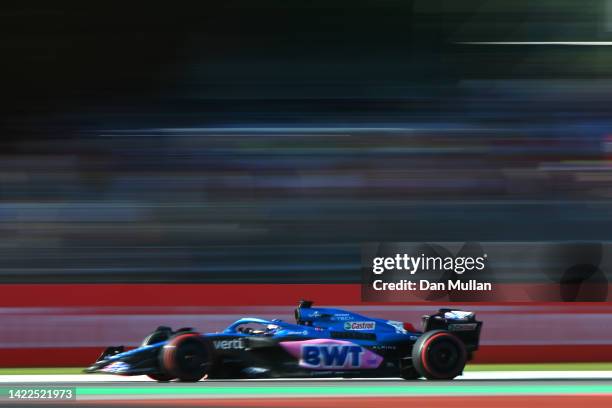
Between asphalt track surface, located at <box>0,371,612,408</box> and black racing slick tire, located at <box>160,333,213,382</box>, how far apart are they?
9 centimetres

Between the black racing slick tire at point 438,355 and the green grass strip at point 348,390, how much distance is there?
24cm

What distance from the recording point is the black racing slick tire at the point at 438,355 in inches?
245

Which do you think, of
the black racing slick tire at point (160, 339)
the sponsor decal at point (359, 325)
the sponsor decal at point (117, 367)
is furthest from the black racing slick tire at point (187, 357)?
the sponsor decal at point (359, 325)

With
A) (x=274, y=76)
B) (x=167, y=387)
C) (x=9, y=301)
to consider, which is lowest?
(x=167, y=387)

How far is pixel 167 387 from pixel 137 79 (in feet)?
22.3

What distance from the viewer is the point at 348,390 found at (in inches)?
228

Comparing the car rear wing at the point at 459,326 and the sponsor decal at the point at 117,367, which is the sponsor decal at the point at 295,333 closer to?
the car rear wing at the point at 459,326

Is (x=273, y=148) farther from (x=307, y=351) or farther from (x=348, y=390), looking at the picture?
(x=348, y=390)

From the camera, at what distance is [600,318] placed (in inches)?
319

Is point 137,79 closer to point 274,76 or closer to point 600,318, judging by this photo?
point 274,76

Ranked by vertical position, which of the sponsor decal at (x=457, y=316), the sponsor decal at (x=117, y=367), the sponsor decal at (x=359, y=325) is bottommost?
the sponsor decal at (x=117, y=367)

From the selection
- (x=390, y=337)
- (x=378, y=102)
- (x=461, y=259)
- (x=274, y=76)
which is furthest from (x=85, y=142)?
(x=390, y=337)

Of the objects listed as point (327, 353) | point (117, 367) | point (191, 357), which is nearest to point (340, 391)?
point (327, 353)

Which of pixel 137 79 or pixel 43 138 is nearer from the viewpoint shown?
pixel 43 138
